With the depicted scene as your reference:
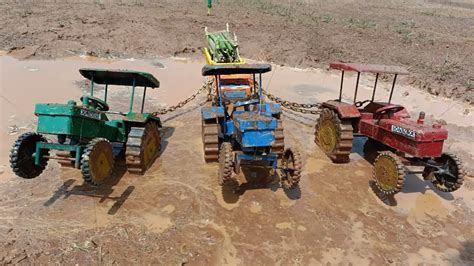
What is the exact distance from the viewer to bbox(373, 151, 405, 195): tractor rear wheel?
631 centimetres

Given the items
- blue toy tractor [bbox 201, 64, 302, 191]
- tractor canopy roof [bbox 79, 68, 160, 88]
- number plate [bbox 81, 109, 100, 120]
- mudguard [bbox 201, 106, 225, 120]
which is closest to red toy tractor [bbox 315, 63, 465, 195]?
blue toy tractor [bbox 201, 64, 302, 191]

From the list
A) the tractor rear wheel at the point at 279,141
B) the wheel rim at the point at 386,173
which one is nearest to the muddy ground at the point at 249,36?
the wheel rim at the point at 386,173

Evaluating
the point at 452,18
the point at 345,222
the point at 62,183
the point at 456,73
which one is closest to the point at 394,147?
the point at 345,222

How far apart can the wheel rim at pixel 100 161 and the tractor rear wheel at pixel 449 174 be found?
232 inches

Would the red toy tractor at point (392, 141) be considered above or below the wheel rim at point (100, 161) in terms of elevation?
above

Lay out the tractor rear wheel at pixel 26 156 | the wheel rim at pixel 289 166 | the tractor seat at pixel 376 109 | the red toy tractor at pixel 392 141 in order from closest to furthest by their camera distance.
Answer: the tractor rear wheel at pixel 26 156 < the wheel rim at pixel 289 166 < the red toy tractor at pixel 392 141 < the tractor seat at pixel 376 109

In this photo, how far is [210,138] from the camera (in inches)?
296

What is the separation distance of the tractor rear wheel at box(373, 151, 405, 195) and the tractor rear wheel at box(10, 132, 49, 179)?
5.93 metres

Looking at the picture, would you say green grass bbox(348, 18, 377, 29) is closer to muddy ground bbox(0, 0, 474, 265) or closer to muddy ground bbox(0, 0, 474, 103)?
muddy ground bbox(0, 0, 474, 103)

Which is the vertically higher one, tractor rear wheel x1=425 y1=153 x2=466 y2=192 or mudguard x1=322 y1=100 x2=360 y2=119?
mudguard x1=322 y1=100 x2=360 y2=119

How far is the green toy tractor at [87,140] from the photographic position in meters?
5.52

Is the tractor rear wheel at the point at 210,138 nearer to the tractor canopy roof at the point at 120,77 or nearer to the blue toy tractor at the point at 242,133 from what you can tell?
the blue toy tractor at the point at 242,133

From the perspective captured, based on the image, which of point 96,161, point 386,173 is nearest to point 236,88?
point 386,173

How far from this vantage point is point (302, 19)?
22156 mm
